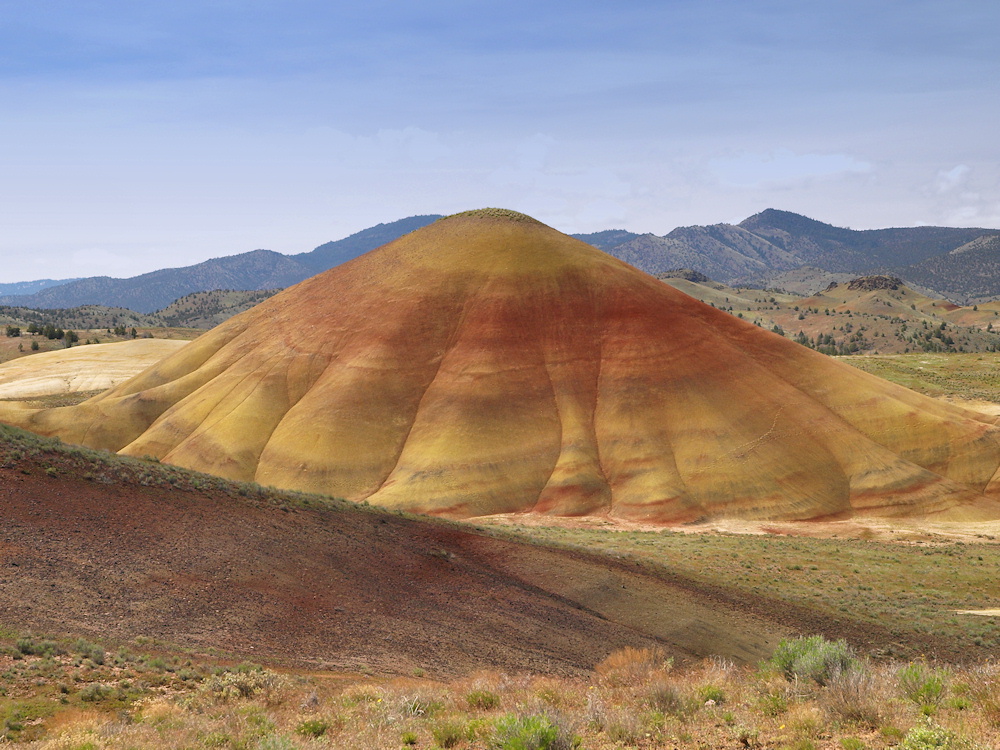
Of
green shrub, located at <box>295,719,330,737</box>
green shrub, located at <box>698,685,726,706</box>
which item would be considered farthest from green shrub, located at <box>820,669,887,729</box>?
green shrub, located at <box>295,719,330,737</box>

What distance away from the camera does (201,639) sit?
1853 centimetres

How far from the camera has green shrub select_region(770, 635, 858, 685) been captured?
50.8ft

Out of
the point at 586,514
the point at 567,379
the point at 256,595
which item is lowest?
the point at 586,514

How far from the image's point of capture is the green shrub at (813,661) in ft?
50.8

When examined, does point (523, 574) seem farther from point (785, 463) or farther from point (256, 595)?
point (785, 463)

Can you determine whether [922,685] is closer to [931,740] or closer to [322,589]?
[931,740]

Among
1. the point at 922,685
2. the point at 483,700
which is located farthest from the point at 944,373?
the point at 483,700

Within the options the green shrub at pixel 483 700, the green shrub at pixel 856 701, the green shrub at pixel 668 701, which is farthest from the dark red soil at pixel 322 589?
the green shrub at pixel 856 701

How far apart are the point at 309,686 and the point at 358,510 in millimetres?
16107

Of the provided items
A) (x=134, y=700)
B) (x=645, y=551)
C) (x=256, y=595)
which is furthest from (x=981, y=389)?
(x=134, y=700)

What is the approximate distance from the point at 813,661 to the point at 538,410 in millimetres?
40222

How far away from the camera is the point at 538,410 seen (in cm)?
5566

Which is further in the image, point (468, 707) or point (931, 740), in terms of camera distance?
point (468, 707)

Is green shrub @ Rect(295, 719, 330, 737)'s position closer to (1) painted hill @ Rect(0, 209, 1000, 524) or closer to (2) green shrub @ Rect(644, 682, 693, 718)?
(2) green shrub @ Rect(644, 682, 693, 718)
